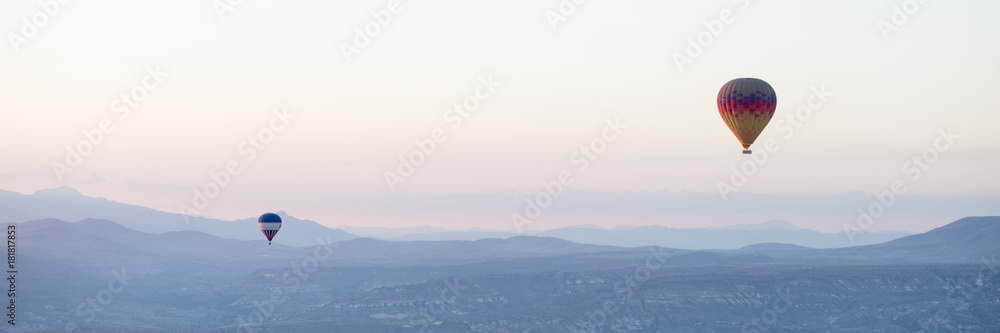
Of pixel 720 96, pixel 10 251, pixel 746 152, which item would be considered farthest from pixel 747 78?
pixel 10 251

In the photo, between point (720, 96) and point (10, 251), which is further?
point (10, 251)

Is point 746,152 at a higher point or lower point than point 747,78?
lower

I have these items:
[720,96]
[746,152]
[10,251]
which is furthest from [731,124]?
[10,251]

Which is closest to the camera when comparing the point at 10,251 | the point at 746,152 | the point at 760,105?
A: the point at 746,152

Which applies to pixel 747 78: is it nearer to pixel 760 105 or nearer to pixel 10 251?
pixel 760 105

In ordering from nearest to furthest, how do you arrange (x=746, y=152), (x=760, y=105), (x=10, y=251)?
(x=746, y=152)
(x=760, y=105)
(x=10, y=251)

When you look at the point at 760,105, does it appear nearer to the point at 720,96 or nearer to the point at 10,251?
the point at 720,96
